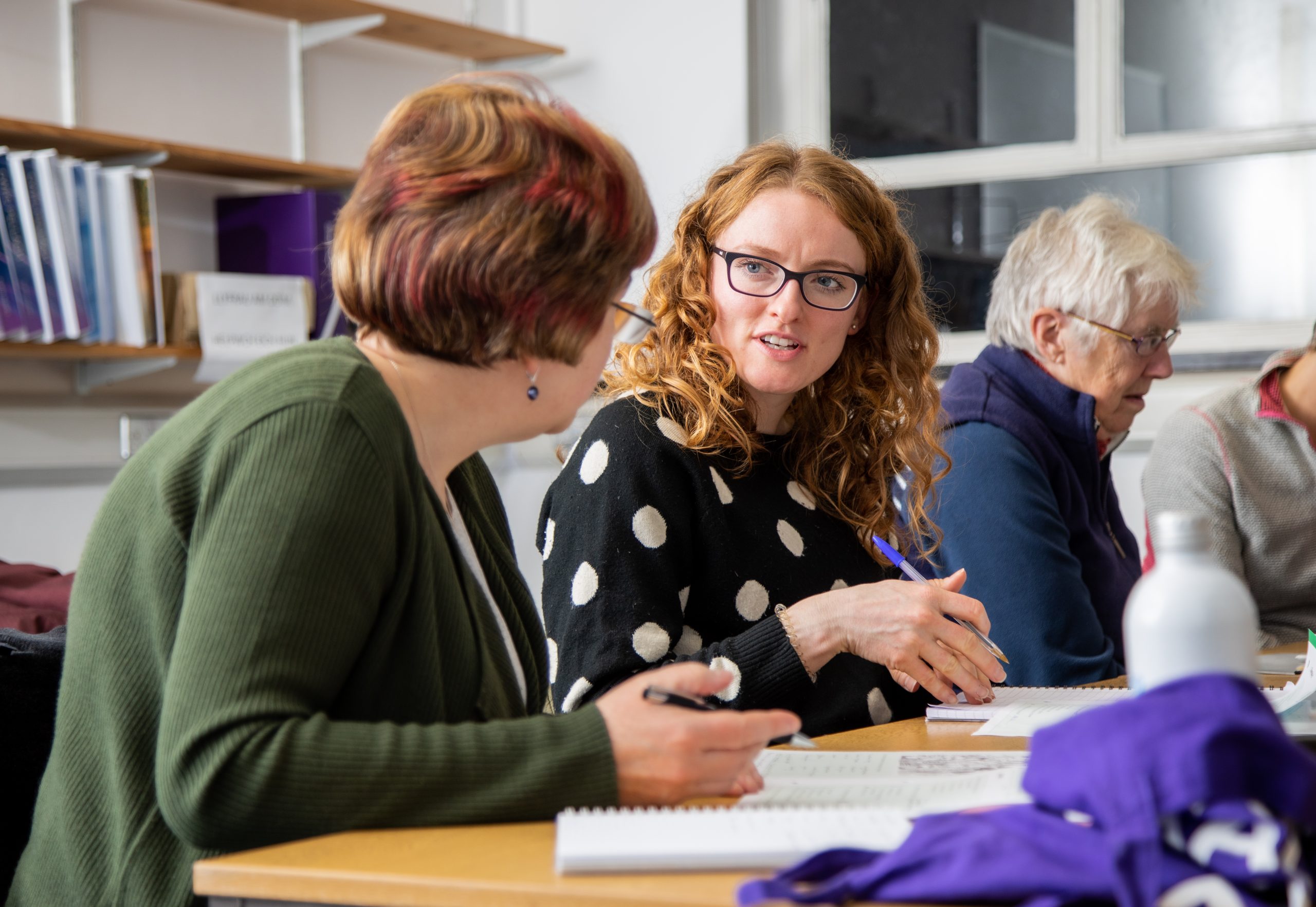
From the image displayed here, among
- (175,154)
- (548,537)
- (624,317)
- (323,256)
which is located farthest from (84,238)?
(624,317)

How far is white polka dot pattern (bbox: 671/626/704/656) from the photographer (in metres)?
1.46

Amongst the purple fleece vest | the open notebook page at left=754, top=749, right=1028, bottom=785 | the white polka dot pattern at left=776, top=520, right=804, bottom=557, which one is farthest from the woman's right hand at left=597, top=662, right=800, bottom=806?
the purple fleece vest

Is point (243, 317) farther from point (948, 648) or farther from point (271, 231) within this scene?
point (948, 648)

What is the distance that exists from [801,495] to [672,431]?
0.72 feet

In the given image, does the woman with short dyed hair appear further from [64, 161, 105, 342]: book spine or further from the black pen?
[64, 161, 105, 342]: book spine

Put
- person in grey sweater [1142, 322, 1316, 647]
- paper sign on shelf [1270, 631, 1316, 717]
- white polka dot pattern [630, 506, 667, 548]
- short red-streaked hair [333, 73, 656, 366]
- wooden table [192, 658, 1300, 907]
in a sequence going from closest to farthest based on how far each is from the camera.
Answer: wooden table [192, 658, 1300, 907] < short red-streaked hair [333, 73, 656, 366] < paper sign on shelf [1270, 631, 1316, 717] < white polka dot pattern [630, 506, 667, 548] < person in grey sweater [1142, 322, 1316, 647]

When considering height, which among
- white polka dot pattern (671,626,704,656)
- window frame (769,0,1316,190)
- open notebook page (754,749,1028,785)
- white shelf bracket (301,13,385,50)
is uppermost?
white shelf bracket (301,13,385,50)

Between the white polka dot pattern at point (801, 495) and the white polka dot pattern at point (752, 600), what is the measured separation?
0.54ft

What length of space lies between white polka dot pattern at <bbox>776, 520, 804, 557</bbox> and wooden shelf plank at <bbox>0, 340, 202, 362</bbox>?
1480 millimetres

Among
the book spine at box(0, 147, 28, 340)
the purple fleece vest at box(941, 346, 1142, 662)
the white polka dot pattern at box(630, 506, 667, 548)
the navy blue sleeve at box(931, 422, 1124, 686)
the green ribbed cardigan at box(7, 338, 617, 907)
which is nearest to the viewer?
the green ribbed cardigan at box(7, 338, 617, 907)

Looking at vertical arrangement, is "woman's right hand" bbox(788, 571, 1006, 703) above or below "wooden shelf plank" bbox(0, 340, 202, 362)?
below

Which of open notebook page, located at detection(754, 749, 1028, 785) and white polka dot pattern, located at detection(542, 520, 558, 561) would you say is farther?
white polka dot pattern, located at detection(542, 520, 558, 561)

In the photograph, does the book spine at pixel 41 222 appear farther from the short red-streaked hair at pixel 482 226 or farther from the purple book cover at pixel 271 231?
the short red-streaked hair at pixel 482 226

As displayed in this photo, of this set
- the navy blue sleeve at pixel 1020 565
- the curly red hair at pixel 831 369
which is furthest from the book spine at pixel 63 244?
the navy blue sleeve at pixel 1020 565
